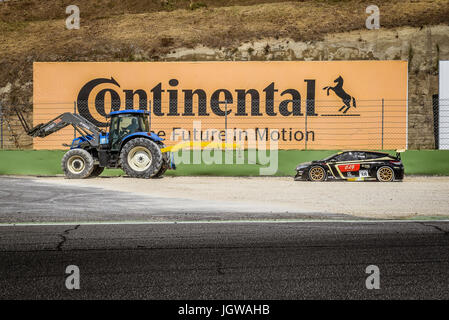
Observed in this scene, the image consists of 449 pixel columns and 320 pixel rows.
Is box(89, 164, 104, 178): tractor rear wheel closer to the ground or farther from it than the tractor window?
closer to the ground

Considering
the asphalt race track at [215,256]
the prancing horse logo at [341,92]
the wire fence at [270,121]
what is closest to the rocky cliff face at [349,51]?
the prancing horse logo at [341,92]

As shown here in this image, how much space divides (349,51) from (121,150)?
671 inches

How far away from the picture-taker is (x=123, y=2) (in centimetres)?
3619

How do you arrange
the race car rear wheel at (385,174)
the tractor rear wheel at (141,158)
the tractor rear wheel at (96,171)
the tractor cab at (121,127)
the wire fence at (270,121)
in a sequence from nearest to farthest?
1. the tractor rear wheel at (141,158)
2. the race car rear wheel at (385,174)
3. the tractor cab at (121,127)
4. the tractor rear wheel at (96,171)
5. the wire fence at (270,121)

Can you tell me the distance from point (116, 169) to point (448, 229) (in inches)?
444

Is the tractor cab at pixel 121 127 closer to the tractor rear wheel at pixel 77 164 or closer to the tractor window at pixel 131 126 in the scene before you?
the tractor window at pixel 131 126

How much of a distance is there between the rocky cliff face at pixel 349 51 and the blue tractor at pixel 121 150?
13.1 meters

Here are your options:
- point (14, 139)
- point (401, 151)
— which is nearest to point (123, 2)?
point (14, 139)

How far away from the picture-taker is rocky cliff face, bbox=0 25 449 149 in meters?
26.4

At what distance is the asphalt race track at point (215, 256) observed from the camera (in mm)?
4168

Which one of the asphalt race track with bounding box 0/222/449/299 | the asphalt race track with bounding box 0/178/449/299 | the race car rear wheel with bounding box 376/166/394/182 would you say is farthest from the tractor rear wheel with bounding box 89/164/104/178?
the race car rear wheel with bounding box 376/166/394/182

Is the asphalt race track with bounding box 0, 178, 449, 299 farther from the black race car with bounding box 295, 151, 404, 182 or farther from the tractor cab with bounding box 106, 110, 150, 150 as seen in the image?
the black race car with bounding box 295, 151, 404, 182
